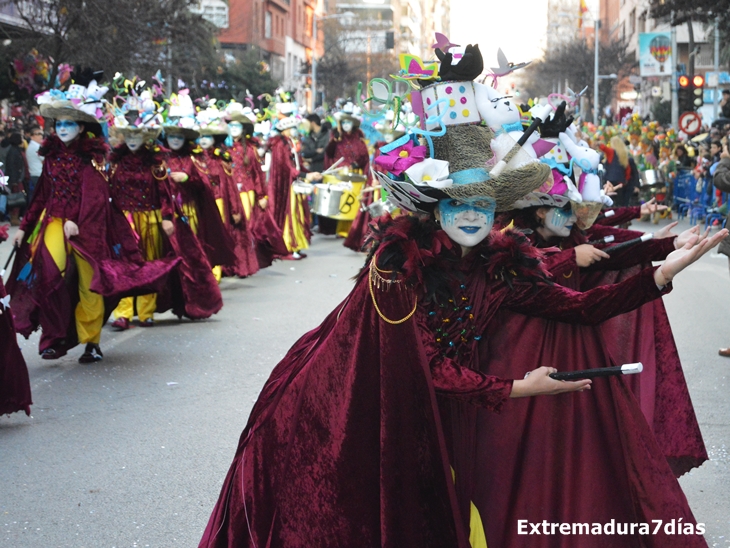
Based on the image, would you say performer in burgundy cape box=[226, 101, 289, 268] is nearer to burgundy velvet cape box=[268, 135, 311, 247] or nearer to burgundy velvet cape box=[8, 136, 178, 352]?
burgundy velvet cape box=[268, 135, 311, 247]

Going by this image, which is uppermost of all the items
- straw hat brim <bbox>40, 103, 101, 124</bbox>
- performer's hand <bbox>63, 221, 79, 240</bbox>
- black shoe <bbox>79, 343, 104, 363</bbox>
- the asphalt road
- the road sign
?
the road sign

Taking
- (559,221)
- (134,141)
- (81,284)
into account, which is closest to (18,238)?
(81,284)

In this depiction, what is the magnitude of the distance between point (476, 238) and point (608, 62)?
69.6 metres

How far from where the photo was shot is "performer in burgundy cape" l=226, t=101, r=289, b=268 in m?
13.8

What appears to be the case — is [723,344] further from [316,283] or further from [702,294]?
[316,283]

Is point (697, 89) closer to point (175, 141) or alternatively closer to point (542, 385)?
point (175, 141)

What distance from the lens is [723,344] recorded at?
9.24m

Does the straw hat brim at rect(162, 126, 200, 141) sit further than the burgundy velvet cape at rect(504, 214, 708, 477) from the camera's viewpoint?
Yes

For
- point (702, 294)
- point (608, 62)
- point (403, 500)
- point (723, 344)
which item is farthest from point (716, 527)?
point (608, 62)

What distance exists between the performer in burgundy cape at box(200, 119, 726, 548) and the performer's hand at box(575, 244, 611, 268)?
1274 mm

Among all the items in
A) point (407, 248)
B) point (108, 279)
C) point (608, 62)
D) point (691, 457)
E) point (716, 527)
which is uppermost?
point (608, 62)

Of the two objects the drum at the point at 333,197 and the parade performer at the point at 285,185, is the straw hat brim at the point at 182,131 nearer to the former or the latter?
the parade performer at the point at 285,185

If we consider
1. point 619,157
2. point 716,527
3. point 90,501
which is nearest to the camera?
point 716,527

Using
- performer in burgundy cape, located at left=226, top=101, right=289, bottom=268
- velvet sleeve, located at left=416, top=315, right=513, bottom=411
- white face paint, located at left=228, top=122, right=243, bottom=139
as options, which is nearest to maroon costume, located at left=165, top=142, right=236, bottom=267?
performer in burgundy cape, located at left=226, top=101, right=289, bottom=268
